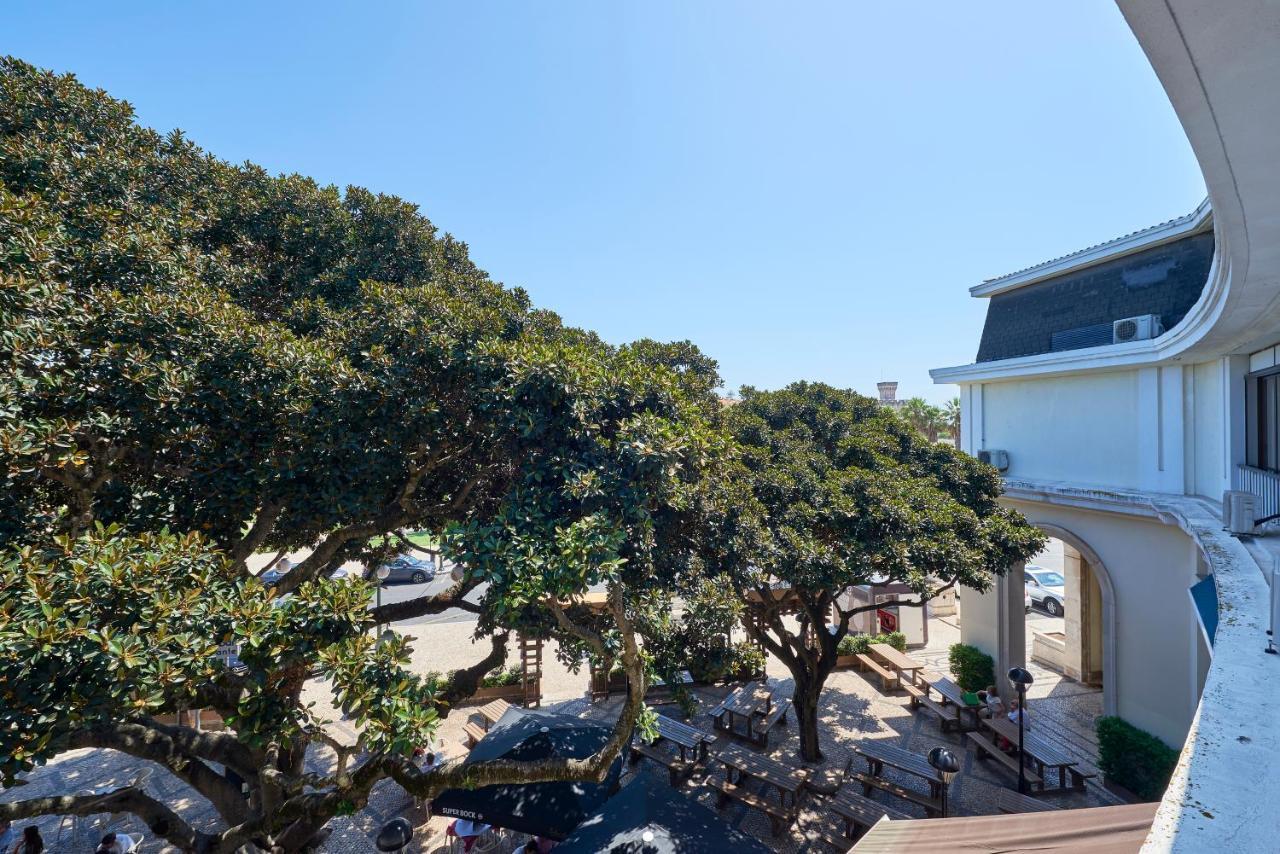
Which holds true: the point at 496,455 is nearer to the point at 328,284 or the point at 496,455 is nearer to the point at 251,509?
the point at 251,509

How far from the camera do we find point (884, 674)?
14578 mm

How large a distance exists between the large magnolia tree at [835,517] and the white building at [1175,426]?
2.78m

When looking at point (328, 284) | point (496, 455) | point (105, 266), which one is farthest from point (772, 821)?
point (105, 266)

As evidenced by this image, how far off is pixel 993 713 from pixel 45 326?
1710 centimetres

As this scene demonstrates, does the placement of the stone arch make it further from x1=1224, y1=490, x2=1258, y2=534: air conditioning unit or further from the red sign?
the red sign

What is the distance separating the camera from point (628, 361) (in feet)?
22.5

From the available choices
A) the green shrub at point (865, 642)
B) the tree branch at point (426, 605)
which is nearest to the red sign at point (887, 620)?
the green shrub at point (865, 642)

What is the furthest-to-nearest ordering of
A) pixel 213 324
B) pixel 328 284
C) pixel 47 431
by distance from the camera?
pixel 328 284, pixel 213 324, pixel 47 431

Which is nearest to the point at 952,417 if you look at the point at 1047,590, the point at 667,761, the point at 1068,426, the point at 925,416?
the point at 925,416

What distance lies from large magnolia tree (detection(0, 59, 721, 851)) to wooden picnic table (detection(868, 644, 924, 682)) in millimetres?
10311

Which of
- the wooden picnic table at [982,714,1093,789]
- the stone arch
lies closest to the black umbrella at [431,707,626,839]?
the wooden picnic table at [982,714,1093,789]

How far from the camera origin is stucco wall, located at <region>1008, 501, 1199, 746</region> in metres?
10.3

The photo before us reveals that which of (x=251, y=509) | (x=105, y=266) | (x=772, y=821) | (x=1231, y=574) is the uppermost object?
(x=105, y=266)

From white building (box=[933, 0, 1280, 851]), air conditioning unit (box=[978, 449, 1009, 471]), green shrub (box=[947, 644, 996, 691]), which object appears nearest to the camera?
white building (box=[933, 0, 1280, 851])
